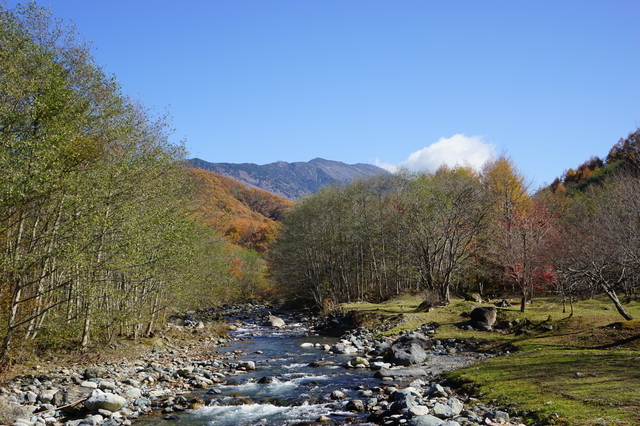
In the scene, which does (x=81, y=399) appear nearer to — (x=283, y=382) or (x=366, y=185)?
(x=283, y=382)

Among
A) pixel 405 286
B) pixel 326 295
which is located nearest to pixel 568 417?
pixel 405 286

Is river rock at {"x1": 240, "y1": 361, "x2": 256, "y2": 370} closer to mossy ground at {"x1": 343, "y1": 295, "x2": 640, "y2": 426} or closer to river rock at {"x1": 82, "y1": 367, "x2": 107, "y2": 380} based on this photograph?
river rock at {"x1": 82, "y1": 367, "x2": 107, "y2": 380}

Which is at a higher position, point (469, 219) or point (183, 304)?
point (469, 219)

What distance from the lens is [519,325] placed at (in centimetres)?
2328

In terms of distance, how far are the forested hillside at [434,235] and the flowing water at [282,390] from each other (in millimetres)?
13292

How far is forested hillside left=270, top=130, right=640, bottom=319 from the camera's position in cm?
3247

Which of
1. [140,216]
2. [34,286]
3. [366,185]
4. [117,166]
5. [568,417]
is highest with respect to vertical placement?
[366,185]

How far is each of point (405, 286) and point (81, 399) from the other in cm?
3919

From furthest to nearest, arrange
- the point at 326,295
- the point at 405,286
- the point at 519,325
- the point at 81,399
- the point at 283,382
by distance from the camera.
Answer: the point at 326,295 < the point at 405,286 < the point at 519,325 < the point at 283,382 < the point at 81,399

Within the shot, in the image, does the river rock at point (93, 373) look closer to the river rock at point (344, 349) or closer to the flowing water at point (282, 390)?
the flowing water at point (282, 390)

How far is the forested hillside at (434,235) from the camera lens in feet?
107

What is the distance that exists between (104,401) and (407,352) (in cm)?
1288

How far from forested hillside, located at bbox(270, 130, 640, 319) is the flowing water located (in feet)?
43.6

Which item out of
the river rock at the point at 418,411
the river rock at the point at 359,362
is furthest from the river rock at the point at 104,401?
the river rock at the point at 359,362
